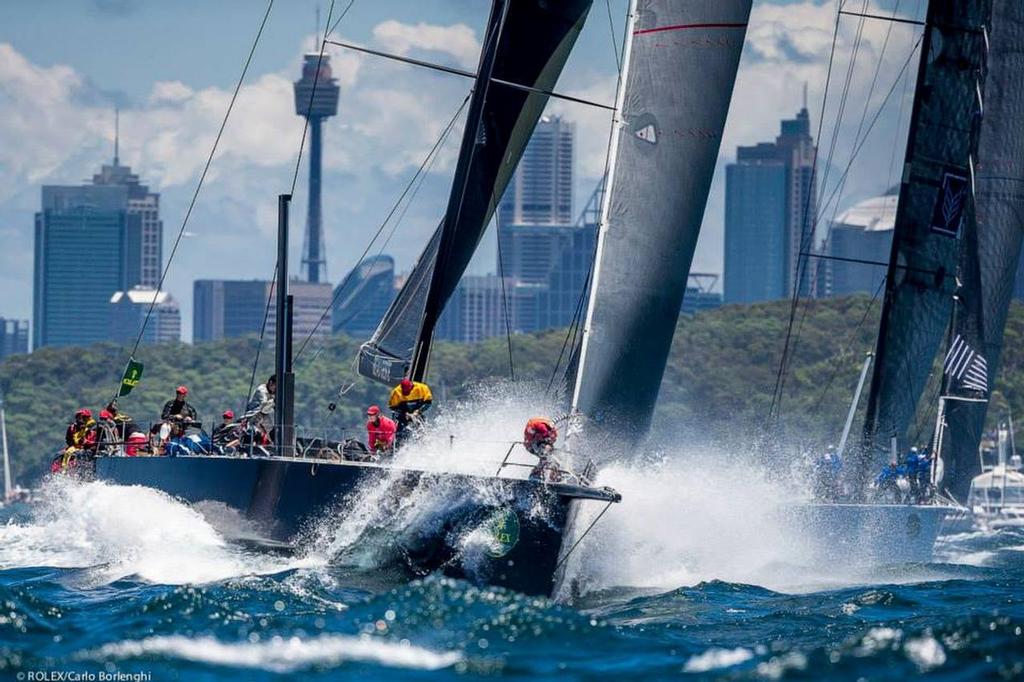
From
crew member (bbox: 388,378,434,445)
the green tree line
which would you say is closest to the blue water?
crew member (bbox: 388,378,434,445)

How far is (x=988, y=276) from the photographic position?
1262 inches

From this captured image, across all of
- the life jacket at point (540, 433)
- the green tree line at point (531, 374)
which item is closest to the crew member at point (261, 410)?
the life jacket at point (540, 433)

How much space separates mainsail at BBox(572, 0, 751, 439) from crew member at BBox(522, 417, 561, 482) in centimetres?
237

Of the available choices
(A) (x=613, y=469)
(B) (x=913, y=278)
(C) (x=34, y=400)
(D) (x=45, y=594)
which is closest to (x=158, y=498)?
(D) (x=45, y=594)

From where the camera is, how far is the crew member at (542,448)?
730 inches

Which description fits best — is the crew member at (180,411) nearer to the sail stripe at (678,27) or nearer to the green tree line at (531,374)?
the sail stripe at (678,27)

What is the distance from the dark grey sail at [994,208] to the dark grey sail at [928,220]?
662 millimetres

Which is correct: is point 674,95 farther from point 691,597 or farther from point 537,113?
point 691,597

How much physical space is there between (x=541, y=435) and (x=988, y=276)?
609 inches

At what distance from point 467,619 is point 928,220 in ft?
54.3

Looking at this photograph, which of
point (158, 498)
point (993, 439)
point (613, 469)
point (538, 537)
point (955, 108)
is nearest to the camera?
point (538, 537)

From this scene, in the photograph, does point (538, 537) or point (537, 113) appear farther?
point (537, 113)

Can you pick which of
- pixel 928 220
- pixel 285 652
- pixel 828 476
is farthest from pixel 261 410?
pixel 928 220

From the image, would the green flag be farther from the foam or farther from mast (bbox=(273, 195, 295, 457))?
the foam
